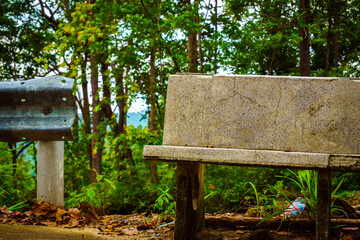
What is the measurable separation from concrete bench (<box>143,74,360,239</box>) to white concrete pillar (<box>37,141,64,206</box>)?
1572mm

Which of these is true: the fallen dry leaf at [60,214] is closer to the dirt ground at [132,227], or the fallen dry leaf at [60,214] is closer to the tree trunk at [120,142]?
the dirt ground at [132,227]

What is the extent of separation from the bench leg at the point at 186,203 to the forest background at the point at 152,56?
1.18 meters

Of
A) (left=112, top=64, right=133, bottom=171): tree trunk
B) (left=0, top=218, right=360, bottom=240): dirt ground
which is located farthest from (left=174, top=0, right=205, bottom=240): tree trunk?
(left=112, top=64, right=133, bottom=171): tree trunk

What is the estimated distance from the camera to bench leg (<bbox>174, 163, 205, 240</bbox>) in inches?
119

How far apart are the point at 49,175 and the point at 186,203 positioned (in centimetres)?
171

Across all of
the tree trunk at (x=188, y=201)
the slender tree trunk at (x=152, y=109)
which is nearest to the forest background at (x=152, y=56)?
the slender tree trunk at (x=152, y=109)

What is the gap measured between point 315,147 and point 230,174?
4813 mm

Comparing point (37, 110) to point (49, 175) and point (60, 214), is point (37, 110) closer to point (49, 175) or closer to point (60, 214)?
point (49, 175)

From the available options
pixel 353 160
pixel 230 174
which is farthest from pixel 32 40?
pixel 353 160

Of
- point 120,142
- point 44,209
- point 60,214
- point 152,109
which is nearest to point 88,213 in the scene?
point 60,214

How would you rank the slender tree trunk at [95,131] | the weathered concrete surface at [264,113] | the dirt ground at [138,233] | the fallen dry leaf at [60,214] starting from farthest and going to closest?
1. the slender tree trunk at [95,131]
2. the fallen dry leaf at [60,214]
3. the dirt ground at [138,233]
4. the weathered concrete surface at [264,113]

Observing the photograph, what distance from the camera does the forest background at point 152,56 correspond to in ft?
20.1

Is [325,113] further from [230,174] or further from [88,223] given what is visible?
[230,174]

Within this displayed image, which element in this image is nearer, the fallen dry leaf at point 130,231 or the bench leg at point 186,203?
the bench leg at point 186,203
